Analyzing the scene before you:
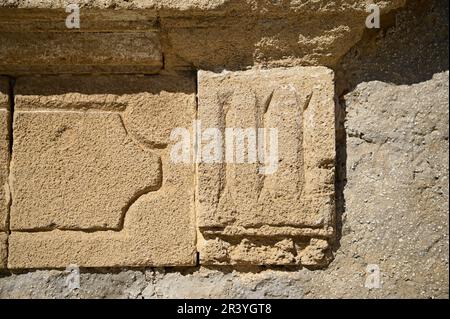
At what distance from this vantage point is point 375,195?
194cm

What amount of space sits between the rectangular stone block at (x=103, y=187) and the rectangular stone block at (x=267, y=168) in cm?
11

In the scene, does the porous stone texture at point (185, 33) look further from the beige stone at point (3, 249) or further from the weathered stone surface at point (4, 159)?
the beige stone at point (3, 249)

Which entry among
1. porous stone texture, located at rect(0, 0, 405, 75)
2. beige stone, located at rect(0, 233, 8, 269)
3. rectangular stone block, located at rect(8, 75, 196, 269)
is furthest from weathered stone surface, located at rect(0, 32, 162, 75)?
beige stone, located at rect(0, 233, 8, 269)

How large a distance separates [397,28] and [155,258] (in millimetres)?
1273

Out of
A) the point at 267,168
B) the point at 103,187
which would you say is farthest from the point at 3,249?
the point at 267,168

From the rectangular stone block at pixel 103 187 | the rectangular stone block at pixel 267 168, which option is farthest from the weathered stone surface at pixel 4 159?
the rectangular stone block at pixel 267 168

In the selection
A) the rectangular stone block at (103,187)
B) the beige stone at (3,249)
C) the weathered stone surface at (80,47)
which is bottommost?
the beige stone at (3,249)

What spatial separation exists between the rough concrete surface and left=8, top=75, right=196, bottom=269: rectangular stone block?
4 cm

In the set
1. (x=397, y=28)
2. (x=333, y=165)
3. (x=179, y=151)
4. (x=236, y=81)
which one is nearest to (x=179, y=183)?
(x=179, y=151)

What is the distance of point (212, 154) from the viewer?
6.23 feet

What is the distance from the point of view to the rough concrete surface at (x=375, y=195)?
1.92 m

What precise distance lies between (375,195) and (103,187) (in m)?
1.02

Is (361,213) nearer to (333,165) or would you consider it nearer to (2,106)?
(333,165)

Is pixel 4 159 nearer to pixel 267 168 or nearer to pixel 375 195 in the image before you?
pixel 267 168
